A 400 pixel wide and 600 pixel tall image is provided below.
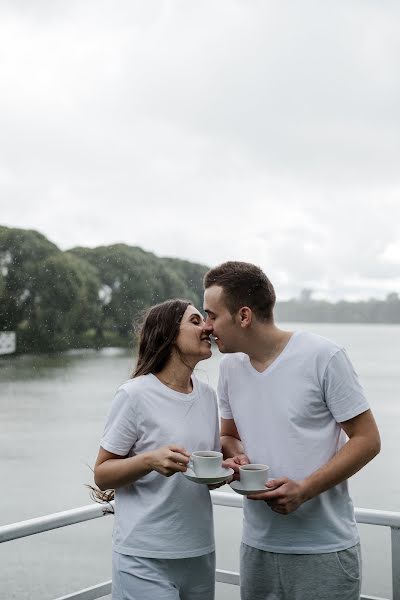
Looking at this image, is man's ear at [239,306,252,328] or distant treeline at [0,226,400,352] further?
distant treeline at [0,226,400,352]

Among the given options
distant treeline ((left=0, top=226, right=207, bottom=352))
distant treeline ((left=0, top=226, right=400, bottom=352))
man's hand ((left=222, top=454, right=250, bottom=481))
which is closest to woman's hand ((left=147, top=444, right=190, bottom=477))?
man's hand ((left=222, top=454, right=250, bottom=481))

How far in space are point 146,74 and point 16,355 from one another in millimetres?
7599

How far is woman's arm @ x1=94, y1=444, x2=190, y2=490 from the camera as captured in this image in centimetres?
102

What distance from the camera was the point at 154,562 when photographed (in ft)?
3.61

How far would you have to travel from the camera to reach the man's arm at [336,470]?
1.07 meters

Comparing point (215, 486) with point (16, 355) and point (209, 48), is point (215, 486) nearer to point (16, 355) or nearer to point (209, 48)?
point (209, 48)

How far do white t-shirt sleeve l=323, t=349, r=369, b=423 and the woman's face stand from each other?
20cm

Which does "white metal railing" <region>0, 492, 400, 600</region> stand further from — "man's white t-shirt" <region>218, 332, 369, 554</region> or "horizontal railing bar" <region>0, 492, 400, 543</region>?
"man's white t-shirt" <region>218, 332, 369, 554</region>

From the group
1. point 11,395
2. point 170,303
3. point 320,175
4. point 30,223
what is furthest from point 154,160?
point 170,303

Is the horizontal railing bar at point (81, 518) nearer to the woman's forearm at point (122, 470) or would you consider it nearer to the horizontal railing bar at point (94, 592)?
the horizontal railing bar at point (94, 592)

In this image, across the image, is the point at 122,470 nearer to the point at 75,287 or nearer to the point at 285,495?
the point at 285,495

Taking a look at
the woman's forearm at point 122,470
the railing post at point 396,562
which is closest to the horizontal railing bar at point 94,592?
the woman's forearm at point 122,470

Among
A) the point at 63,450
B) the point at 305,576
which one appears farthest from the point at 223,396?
the point at 63,450

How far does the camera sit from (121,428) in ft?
3.64
